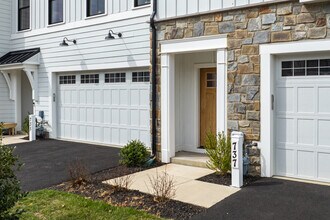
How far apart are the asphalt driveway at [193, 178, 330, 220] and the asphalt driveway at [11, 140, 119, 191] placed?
3.46 metres

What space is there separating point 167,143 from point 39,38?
25.8ft

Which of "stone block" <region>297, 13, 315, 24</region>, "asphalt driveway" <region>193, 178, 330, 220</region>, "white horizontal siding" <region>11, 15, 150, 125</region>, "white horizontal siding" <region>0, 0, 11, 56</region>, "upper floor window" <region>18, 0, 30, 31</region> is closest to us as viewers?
"asphalt driveway" <region>193, 178, 330, 220</region>

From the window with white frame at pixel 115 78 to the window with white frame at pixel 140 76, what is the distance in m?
0.43

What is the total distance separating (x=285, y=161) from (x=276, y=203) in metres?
1.63

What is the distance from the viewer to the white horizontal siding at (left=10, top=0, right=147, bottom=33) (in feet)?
32.4

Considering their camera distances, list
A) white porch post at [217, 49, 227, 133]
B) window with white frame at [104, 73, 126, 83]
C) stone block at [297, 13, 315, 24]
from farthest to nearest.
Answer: window with white frame at [104, 73, 126, 83] → white porch post at [217, 49, 227, 133] → stone block at [297, 13, 315, 24]

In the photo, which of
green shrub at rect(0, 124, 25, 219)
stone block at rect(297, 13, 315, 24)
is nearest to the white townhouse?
stone block at rect(297, 13, 315, 24)

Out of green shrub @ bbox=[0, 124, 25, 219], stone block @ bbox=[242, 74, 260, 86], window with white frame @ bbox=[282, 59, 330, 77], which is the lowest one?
green shrub @ bbox=[0, 124, 25, 219]

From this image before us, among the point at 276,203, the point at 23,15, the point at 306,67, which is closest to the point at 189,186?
the point at 276,203

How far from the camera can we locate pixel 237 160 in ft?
19.5

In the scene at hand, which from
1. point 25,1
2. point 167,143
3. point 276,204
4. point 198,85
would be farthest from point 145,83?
point 25,1

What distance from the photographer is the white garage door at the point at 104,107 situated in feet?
32.0

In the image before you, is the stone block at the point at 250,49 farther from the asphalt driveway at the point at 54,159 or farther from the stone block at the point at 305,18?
the asphalt driveway at the point at 54,159

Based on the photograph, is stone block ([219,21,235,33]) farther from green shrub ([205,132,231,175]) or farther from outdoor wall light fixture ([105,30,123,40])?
outdoor wall light fixture ([105,30,123,40])
